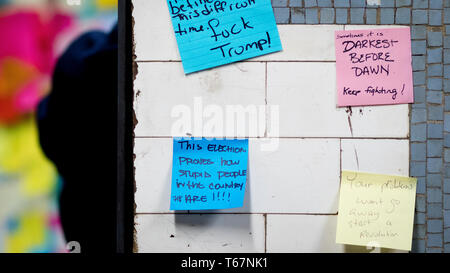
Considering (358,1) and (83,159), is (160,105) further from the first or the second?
(358,1)

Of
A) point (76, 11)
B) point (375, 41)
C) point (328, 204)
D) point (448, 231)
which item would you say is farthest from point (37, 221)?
point (448, 231)

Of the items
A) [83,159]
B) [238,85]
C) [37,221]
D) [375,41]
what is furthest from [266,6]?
[37,221]

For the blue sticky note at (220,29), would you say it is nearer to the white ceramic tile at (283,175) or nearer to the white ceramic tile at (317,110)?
the white ceramic tile at (317,110)

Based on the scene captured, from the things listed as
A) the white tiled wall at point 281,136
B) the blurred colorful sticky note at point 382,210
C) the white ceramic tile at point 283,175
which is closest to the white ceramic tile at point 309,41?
the white tiled wall at point 281,136

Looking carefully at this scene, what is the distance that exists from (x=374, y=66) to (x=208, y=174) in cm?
95

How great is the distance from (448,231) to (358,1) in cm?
120

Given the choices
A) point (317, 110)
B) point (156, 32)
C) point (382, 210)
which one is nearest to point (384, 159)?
point (382, 210)

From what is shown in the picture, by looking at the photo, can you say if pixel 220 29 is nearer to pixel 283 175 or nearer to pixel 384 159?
pixel 283 175

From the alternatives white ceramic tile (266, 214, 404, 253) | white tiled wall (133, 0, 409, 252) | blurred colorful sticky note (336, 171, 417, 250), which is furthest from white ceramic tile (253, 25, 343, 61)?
white ceramic tile (266, 214, 404, 253)

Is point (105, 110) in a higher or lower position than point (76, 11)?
lower

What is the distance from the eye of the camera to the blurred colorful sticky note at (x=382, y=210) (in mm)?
2061

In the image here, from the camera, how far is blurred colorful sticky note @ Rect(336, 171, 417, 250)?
81.1 inches

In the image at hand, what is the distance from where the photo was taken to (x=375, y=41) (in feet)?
6.82
